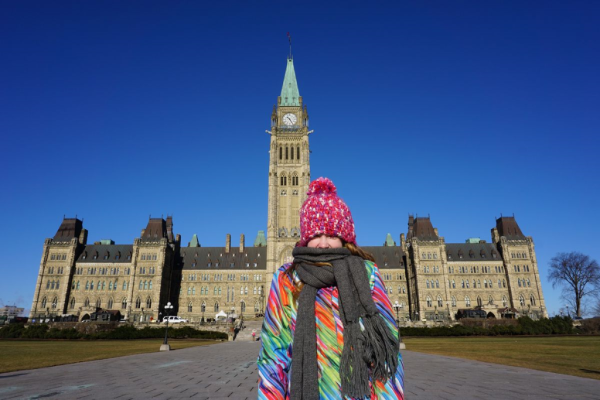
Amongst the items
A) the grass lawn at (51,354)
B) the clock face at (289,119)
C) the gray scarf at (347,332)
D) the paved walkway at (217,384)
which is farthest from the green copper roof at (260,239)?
the gray scarf at (347,332)

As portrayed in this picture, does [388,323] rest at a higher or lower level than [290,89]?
lower

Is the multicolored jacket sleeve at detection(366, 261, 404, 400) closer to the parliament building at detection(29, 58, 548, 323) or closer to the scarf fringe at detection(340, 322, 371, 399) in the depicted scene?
the scarf fringe at detection(340, 322, 371, 399)

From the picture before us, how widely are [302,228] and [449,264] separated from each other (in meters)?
77.7

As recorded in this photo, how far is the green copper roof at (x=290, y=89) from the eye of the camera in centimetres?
7919

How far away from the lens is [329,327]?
280 cm

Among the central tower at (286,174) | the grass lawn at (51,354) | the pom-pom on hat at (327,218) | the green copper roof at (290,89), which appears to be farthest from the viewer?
the green copper roof at (290,89)

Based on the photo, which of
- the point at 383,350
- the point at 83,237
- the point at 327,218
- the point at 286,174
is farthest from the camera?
the point at 83,237

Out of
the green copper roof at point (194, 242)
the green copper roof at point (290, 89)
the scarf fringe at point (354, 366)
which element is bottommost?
the scarf fringe at point (354, 366)

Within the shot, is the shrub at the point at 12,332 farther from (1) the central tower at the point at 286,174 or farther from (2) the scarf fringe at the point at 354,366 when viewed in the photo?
(2) the scarf fringe at the point at 354,366

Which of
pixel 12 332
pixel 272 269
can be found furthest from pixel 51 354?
pixel 272 269

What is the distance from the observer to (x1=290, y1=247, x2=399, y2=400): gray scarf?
2.54 metres

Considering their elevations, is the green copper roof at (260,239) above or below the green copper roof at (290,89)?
below

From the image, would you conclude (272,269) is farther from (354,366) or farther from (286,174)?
(354,366)

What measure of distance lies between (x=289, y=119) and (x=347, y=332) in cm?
7700
